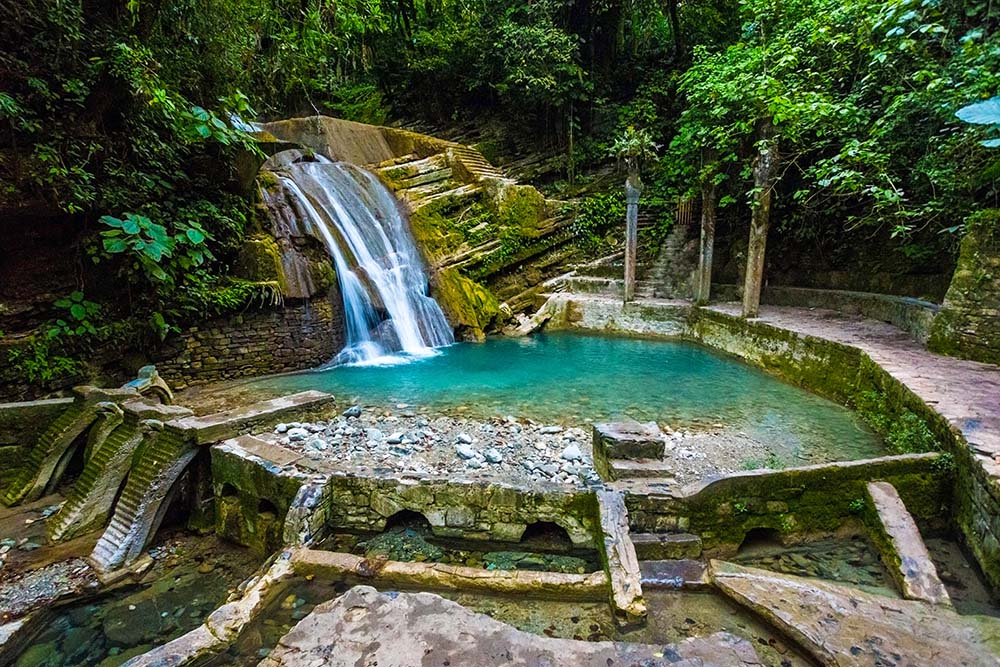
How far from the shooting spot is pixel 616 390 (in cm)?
732

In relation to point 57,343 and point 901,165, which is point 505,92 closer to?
point 901,165

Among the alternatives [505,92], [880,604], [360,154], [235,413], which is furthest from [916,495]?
[505,92]

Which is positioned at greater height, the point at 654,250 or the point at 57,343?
the point at 654,250

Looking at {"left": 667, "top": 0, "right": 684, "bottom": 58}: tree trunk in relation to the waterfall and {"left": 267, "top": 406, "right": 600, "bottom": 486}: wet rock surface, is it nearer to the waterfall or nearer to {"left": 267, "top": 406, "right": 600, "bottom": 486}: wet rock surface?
the waterfall

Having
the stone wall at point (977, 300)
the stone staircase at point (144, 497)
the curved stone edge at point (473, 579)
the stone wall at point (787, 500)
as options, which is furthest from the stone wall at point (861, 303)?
the stone staircase at point (144, 497)

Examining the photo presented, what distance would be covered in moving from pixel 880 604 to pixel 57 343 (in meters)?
9.07

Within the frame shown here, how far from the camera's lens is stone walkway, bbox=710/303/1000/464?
3734 millimetres

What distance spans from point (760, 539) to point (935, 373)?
331cm

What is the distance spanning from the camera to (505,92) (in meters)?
16.5

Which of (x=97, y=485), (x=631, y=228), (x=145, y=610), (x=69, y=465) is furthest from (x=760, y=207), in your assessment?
(x=69, y=465)

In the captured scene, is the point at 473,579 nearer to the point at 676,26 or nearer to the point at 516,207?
the point at 516,207

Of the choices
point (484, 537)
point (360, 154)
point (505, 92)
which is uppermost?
point (505, 92)

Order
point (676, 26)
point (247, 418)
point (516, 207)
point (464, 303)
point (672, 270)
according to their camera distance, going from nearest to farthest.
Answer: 1. point (247, 418)
2. point (464, 303)
3. point (672, 270)
4. point (516, 207)
5. point (676, 26)

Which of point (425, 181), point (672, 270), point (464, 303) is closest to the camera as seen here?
point (464, 303)
